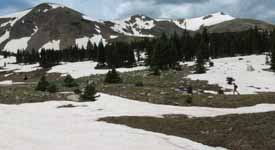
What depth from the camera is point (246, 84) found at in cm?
7006

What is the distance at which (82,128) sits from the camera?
28.3m

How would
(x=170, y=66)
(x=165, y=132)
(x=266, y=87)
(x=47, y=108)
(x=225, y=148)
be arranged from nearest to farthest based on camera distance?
(x=225, y=148) < (x=165, y=132) < (x=47, y=108) < (x=266, y=87) < (x=170, y=66)

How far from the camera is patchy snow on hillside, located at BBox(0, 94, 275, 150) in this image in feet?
73.0

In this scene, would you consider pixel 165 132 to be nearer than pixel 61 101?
Yes

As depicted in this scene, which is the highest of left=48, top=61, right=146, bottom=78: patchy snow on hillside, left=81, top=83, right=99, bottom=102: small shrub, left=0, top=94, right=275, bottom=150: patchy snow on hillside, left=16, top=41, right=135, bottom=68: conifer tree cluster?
left=16, top=41, right=135, bottom=68: conifer tree cluster

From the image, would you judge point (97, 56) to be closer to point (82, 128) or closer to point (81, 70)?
point (81, 70)

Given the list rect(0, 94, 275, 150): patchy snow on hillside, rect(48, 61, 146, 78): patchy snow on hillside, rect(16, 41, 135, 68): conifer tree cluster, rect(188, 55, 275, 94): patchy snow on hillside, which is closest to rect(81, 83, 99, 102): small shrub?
rect(0, 94, 275, 150): patchy snow on hillside

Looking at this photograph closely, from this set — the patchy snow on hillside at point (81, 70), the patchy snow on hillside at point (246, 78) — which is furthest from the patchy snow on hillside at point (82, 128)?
the patchy snow on hillside at point (81, 70)

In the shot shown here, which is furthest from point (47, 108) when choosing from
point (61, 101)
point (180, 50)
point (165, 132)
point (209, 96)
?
point (180, 50)

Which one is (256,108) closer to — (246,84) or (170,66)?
(246,84)

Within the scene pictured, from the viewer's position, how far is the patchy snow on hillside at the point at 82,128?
22.3 m

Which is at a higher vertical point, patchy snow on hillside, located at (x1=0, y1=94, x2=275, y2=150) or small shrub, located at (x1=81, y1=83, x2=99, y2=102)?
small shrub, located at (x1=81, y1=83, x2=99, y2=102)

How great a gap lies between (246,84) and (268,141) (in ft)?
161

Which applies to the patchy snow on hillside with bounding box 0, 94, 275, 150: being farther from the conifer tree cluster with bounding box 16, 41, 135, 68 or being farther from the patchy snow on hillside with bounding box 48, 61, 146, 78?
the conifer tree cluster with bounding box 16, 41, 135, 68
